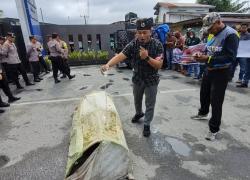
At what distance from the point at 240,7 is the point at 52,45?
31076mm

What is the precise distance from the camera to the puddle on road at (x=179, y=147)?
11.8 feet

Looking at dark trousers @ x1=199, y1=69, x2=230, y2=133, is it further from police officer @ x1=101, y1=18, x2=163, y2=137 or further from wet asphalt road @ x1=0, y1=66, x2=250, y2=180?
police officer @ x1=101, y1=18, x2=163, y2=137

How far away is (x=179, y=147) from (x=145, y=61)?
1430mm

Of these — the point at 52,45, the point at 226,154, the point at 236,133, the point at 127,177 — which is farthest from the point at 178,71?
the point at 127,177

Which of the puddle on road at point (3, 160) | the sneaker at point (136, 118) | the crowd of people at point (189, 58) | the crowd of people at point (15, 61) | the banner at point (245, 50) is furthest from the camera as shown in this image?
the crowd of people at point (189, 58)

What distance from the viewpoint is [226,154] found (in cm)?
353

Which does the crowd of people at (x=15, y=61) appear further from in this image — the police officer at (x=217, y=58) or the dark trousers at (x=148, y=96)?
the police officer at (x=217, y=58)

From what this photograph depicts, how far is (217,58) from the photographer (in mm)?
3541

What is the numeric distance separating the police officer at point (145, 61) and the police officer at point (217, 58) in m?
0.66

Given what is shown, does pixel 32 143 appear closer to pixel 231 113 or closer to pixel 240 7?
pixel 231 113

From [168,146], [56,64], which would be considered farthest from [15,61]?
[168,146]

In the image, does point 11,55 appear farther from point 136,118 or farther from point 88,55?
point 88,55

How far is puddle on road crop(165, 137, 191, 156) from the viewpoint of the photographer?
359 centimetres

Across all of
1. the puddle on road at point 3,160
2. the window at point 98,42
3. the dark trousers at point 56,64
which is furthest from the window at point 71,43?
the puddle on road at point 3,160
